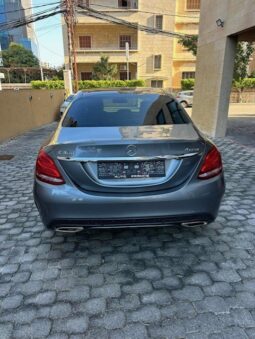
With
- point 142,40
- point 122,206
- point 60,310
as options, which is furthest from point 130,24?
point 60,310

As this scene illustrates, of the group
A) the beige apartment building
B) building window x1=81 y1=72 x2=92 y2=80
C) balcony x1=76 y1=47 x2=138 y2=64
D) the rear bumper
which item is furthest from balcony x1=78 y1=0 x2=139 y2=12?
the rear bumper

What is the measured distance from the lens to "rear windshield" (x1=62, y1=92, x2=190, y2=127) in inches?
117

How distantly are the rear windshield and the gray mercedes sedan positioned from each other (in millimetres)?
492

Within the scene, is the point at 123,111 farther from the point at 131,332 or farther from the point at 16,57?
the point at 16,57

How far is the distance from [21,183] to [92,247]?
8.29 ft

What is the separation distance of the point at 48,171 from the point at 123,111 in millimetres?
1184

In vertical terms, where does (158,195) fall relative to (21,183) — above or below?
above

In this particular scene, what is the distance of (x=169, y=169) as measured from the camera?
2.35 metres

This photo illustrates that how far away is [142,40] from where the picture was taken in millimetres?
30125

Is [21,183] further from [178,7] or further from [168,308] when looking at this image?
[178,7]

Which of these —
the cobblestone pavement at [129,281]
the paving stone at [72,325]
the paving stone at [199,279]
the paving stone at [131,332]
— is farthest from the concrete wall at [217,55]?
the paving stone at [72,325]

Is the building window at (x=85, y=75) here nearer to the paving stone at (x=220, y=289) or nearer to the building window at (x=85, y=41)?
the building window at (x=85, y=41)

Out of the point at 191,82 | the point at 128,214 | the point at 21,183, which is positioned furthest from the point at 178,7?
the point at 128,214

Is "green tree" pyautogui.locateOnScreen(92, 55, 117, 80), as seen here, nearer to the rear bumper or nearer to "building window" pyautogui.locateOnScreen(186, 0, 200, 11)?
"building window" pyautogui.locateOnScreen(186, 0, 200, 11)
